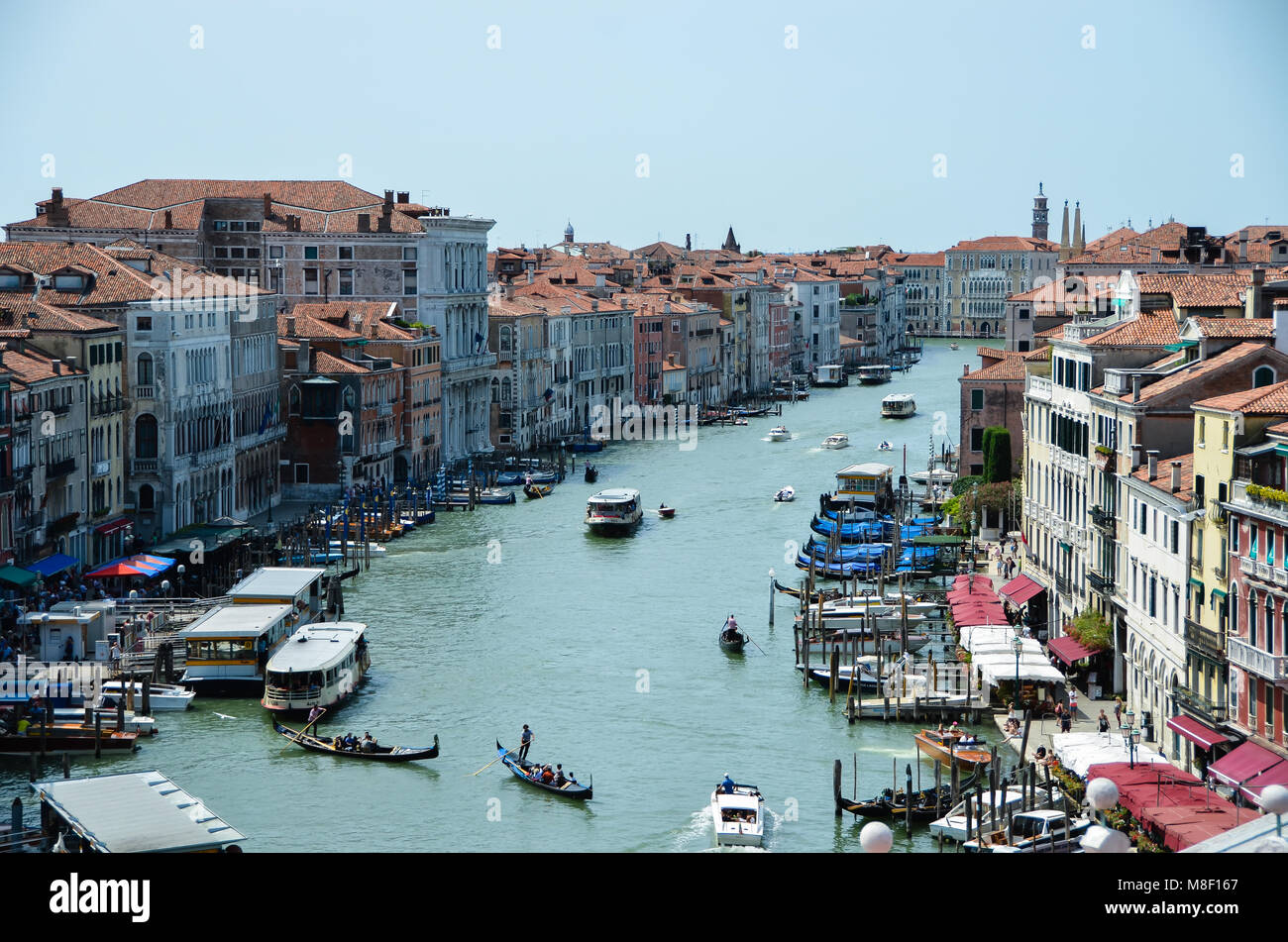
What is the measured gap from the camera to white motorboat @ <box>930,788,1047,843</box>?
15.0 metres

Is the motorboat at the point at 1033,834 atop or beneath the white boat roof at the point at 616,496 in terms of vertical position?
beneath

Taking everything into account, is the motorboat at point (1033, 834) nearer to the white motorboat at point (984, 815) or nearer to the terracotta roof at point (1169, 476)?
the white motorboat at point (984, 815)

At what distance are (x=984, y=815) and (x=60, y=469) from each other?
16.5 m

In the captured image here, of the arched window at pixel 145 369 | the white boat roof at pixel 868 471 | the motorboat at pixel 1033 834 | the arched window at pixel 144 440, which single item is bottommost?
the motorboat at pixel 1033 834

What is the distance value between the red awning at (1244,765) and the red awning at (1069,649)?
515 centimetres

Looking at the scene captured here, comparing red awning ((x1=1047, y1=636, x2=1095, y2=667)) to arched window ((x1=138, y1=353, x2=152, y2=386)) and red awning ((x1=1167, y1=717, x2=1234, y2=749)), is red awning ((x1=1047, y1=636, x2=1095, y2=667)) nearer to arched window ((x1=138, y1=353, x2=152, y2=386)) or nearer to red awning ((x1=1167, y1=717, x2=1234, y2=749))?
red awning ((x1=1167, y1=717, x2=1234, y2=749))

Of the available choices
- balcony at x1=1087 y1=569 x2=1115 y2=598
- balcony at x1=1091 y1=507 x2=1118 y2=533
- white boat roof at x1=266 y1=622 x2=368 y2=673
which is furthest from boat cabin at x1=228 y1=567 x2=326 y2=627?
balcony at x1=1091 y1=507 x2=1118 y2=533

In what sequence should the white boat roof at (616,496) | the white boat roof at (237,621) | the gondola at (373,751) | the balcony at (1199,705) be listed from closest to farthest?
the balcony at (1199,705) → the gondola at (373,751) → the white boat roof at (237,621) → the white boat roof at (616,496)

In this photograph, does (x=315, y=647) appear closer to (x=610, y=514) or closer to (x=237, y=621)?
(x=237, y=621)

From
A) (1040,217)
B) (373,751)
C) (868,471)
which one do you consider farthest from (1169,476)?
(1040,217)

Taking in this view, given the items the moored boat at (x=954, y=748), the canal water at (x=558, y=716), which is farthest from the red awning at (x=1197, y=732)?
the canal water at (x=558, y=716)

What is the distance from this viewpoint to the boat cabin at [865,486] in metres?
39.3

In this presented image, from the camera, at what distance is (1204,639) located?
638 inches
